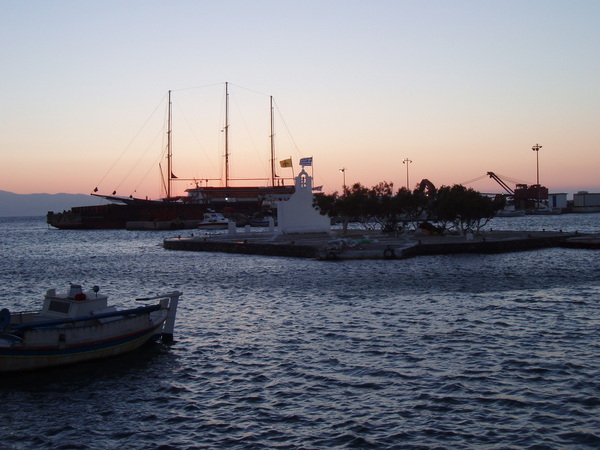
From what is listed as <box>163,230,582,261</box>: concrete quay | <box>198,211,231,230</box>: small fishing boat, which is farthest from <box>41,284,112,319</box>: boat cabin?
<box>198,211,231,230</box>: small fishing boat

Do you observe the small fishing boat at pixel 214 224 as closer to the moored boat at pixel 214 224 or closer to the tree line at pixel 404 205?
the moored boat at pixel 214 224

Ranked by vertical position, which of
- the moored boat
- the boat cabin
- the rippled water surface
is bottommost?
the rippled water surface

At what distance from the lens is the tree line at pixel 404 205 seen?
64.2 m

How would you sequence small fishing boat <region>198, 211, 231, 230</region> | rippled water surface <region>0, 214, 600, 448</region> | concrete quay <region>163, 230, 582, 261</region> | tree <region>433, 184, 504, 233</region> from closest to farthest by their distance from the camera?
rippled water surface <region>0, 214, 600, 448</region>, concrete quay <region>163, 230, 582, 261</region>, tree <region>433, 184, 504, 233</region>, small fishing boat <region>198, 211, 231, 230</region>

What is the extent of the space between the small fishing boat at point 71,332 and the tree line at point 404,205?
155 ft

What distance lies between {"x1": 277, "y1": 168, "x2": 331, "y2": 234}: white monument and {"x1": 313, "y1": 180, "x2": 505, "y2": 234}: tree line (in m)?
1.40

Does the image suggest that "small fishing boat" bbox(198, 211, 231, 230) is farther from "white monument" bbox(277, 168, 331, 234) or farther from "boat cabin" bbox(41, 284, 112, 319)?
"boat cabin" bbox(41, 284, 112, 319)

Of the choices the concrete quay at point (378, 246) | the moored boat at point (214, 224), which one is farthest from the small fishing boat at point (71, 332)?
the moored boat at point (214, 224)

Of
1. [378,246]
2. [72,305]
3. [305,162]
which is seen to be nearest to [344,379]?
[72,305]

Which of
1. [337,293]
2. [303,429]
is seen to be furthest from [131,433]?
[337,293]

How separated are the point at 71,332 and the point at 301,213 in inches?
2081

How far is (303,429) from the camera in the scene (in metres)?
14.1

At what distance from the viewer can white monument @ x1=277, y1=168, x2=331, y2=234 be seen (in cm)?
6869

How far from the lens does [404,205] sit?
234 feet
